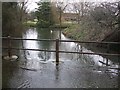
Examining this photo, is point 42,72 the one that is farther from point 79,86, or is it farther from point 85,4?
point 85,4

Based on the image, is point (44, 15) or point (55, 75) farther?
point (44, 15)

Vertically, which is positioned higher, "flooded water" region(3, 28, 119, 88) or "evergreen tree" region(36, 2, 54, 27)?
"evergreen tree" region(36, 2, 54, 27)

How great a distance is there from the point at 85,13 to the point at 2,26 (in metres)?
3.38

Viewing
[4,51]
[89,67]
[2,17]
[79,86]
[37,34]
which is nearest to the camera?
[79,86]

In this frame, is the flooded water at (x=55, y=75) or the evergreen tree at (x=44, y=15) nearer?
the flooded water at (x=55, y=75)

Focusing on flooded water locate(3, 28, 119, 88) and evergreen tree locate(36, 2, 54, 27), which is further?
evergreen tree locate(36, 2, 54, 27)

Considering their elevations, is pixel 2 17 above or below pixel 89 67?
above

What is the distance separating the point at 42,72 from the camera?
4141 millimetres

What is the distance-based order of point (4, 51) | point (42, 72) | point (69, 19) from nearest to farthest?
1. point (42, 72)
2. point (4, 51)
3. point (69, 19)

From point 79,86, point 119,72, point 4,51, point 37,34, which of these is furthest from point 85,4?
point 79,86

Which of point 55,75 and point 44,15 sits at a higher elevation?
point 44,15

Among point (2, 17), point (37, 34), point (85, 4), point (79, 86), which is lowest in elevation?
point (79, 86)

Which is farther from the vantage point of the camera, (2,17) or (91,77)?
(2,17)

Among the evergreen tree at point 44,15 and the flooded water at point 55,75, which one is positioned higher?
the evergreen tree at point 44,15
